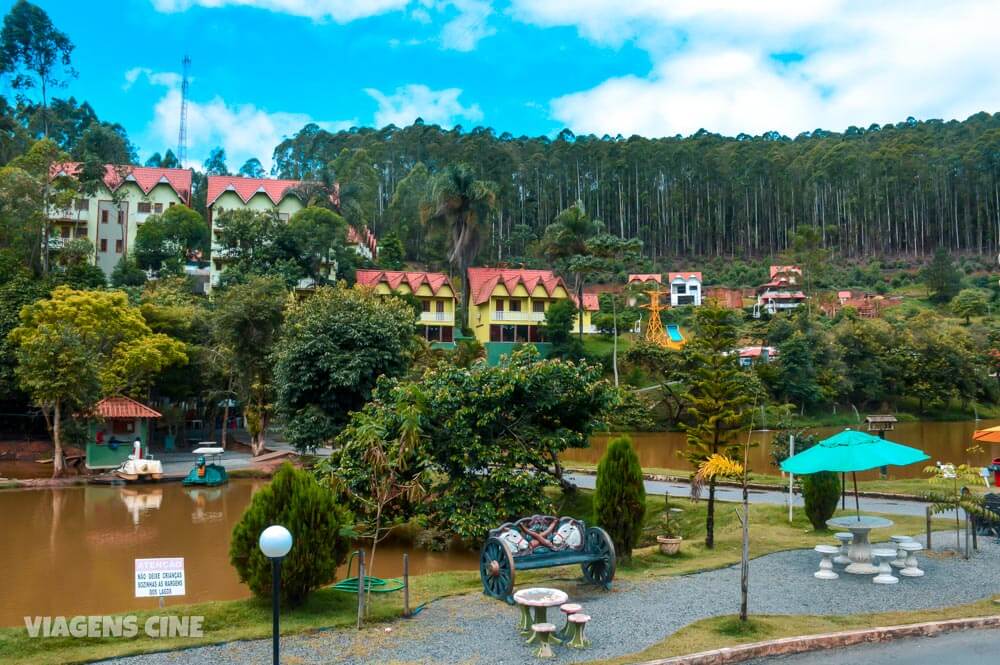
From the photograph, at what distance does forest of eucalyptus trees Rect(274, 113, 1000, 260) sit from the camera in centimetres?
9406

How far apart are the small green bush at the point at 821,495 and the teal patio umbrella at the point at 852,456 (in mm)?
2290

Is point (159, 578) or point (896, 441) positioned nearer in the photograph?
point (159, 578)

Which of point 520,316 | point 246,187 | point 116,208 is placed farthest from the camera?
point 246,187

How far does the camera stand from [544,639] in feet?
27.3

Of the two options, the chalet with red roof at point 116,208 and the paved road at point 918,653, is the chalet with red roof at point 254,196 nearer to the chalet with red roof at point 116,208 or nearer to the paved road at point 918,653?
the chalet with red roof at point 116,208

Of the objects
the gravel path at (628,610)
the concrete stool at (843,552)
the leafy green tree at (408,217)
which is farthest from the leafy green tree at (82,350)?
the leafy green tree at (408,217)

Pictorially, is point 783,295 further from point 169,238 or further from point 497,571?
point 497,571

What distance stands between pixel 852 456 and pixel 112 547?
50.9 ft

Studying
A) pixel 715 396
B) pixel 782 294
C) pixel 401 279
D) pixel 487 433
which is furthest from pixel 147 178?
pixel 715 396

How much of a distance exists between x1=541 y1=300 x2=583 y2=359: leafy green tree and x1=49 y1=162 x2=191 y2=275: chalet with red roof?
3046cm

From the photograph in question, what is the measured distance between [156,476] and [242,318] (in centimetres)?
726

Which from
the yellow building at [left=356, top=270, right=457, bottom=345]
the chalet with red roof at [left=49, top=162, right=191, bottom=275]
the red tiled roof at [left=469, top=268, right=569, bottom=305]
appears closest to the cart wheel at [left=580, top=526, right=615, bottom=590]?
the yellow building at [left=356, top=270, right=457, bottom=345]

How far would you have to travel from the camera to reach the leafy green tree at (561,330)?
166 feet

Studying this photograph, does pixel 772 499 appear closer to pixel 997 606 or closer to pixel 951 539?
pixel 951 539
